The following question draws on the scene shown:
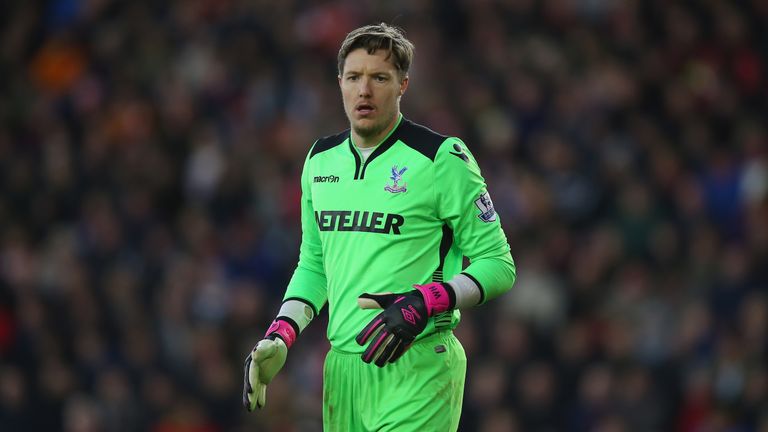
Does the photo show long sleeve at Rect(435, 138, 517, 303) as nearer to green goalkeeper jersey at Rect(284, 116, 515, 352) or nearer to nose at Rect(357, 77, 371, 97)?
green goalkeeper jersey at Rect(284, 116, 515, 352)

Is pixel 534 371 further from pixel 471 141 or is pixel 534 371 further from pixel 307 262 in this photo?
pixel 307 262

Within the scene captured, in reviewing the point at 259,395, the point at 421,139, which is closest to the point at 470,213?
the point at 421,139

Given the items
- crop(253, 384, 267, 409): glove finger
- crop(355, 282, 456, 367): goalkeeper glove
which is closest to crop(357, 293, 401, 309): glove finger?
crop(355, 282, 456, 367): goalkeeper glove

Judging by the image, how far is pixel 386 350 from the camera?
4719mm

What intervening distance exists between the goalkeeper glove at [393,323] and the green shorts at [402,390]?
303mm

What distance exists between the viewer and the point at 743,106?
42.3 feet

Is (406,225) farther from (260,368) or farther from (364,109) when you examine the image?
(260,368)

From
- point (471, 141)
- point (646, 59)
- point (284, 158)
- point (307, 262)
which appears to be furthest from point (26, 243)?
point (307, 262)

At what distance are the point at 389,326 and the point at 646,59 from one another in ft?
31.0

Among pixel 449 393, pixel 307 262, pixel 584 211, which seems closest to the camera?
pixel 449 393

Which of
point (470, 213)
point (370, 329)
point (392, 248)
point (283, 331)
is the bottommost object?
point (283, 331)

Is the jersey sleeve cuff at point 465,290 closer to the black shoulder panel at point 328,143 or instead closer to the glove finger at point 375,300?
the glove finger at point 375,300

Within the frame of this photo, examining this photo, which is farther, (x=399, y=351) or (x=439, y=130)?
(x=439, y=130)

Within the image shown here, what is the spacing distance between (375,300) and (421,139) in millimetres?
776
